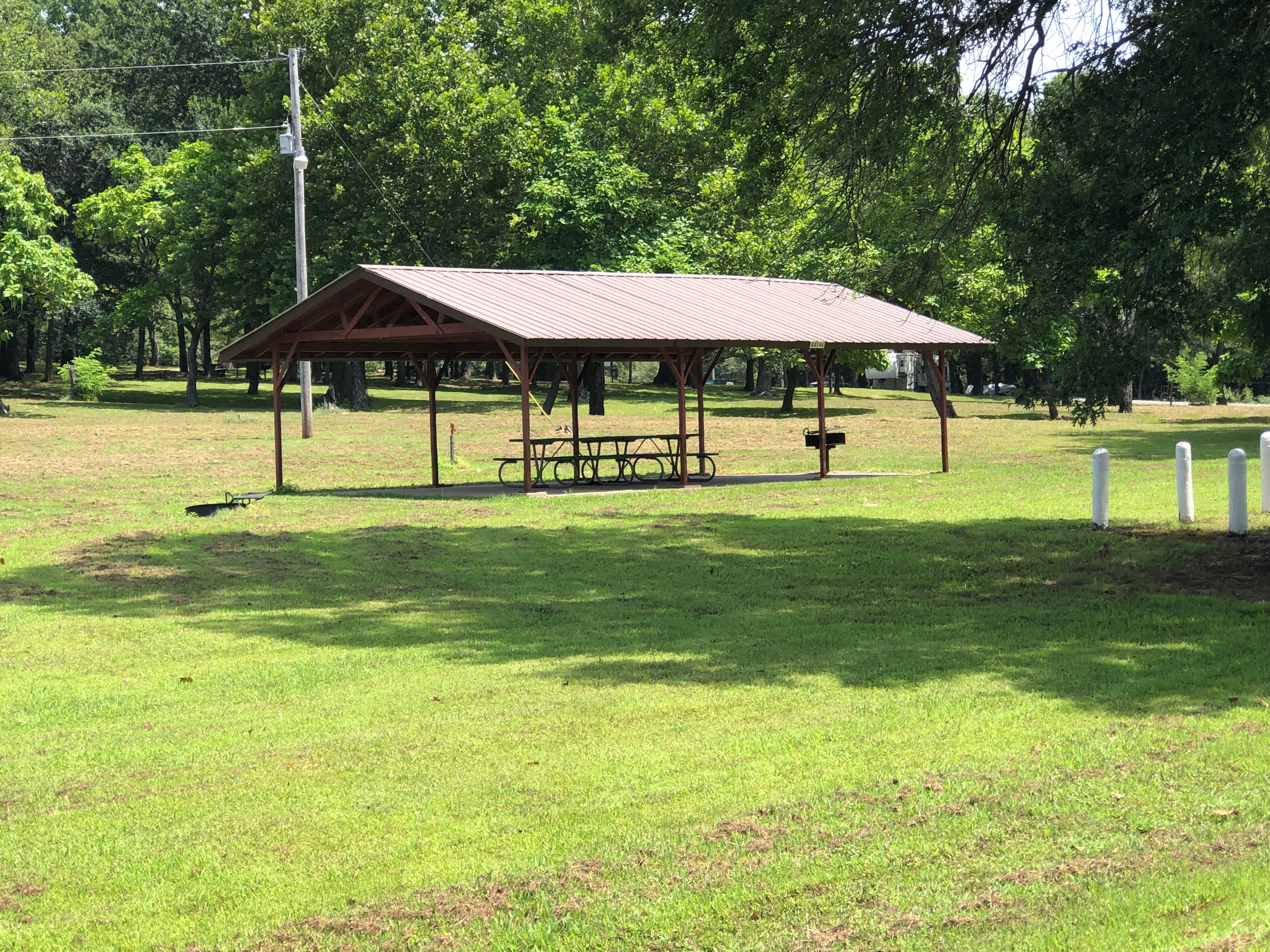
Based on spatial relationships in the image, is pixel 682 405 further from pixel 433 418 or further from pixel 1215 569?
pixel 1215 569

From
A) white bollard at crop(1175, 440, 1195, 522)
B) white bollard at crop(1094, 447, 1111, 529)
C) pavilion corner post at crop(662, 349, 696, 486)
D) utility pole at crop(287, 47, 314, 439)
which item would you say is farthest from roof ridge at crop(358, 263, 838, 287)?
white bollard at crop(1175, 440, 1195, 522)

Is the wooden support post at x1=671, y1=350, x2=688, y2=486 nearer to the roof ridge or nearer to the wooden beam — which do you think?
the roof ridge

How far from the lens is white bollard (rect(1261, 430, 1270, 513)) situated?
17406 millimetres

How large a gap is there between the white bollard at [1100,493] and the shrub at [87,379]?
44.7m

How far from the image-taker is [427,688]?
9.22 meters

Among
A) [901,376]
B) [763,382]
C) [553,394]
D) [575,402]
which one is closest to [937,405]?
[553,394]

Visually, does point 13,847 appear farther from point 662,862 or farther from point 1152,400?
point 1152,400

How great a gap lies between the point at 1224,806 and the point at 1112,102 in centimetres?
886

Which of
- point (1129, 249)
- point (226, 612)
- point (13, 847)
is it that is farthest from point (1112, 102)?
point (13, 847)

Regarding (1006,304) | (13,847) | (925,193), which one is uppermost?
(925,193)

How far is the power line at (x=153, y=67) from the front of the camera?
53.9 meters

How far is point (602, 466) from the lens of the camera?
3234cm

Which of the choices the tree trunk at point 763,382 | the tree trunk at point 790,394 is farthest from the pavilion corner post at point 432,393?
the tree trunk at point 763,382

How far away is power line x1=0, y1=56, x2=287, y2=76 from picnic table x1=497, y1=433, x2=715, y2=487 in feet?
92.3
